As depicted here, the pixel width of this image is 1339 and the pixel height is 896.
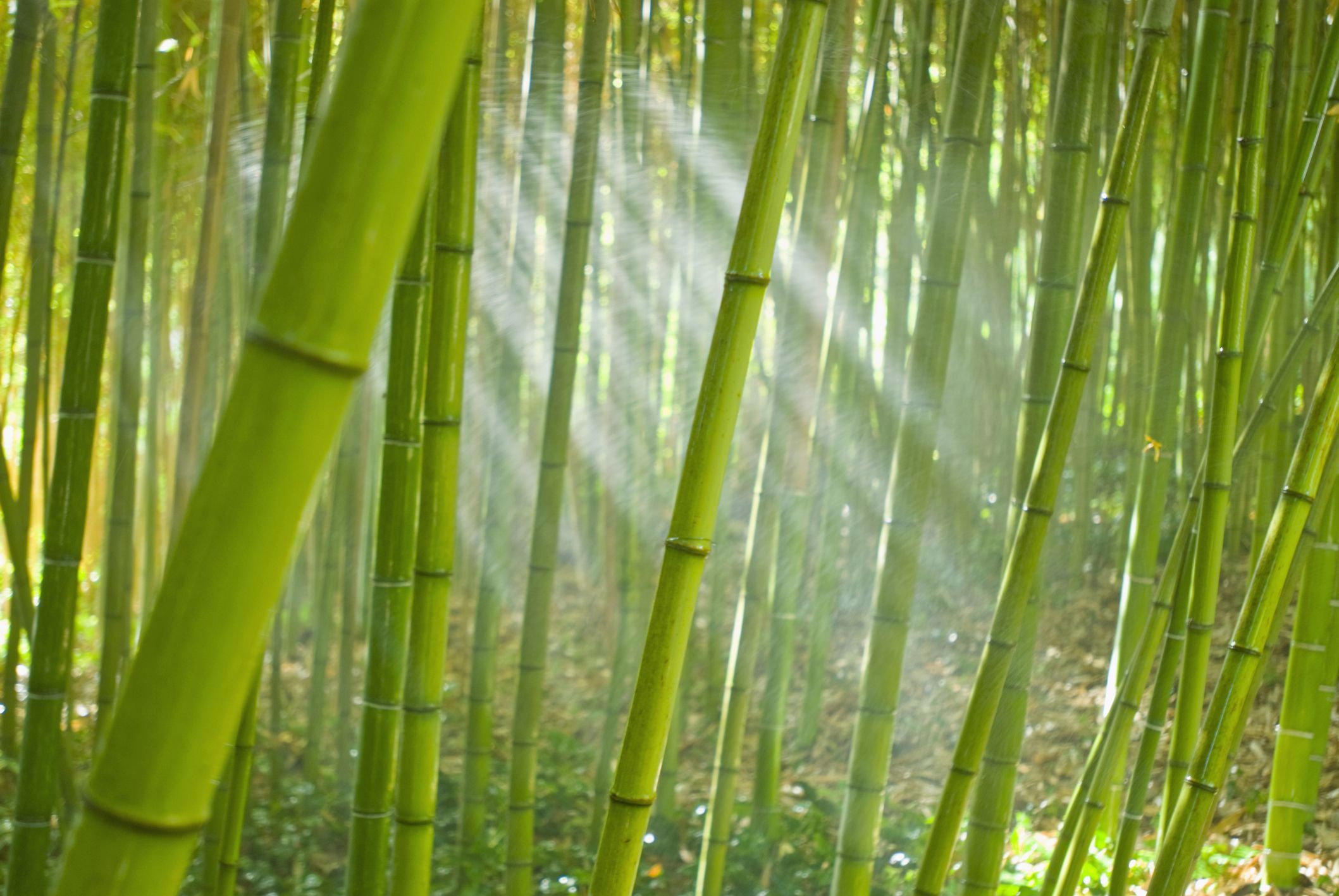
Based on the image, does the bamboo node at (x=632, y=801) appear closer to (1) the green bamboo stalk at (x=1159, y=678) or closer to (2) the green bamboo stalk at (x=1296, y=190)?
(1) the green bamboo stalk at (x=1159, y=678)

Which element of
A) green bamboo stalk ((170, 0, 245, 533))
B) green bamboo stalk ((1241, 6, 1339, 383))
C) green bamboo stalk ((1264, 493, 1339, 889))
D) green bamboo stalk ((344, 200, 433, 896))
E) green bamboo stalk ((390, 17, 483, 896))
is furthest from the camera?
green bamboo stalk ((170, 0, 245, 533))

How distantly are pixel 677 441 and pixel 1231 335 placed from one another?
363 centimetres

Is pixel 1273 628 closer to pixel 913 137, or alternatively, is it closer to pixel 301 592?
pixel 913 137

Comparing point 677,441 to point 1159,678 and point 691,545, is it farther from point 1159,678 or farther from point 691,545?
point 691,545

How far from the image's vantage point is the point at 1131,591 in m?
2.45

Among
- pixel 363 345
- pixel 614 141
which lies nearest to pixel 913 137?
pixel 614 141

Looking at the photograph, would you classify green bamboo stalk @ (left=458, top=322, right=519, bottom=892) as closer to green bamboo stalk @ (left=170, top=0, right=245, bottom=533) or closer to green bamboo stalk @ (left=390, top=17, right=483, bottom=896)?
green bamboo stalk @ (left=170, top=0, right=245, bottom=533)

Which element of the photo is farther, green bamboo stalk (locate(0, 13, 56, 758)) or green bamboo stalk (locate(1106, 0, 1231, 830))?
green bamboo stalk (locate(0, 13, 56, 758))

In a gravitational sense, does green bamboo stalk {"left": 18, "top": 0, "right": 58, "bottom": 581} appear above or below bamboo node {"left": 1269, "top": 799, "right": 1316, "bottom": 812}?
above

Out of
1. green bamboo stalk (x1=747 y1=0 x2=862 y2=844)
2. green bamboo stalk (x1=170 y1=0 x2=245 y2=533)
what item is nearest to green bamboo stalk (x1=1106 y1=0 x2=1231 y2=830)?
green bamboo stalk (x1=747 y1=0 x2=862 y2=844)

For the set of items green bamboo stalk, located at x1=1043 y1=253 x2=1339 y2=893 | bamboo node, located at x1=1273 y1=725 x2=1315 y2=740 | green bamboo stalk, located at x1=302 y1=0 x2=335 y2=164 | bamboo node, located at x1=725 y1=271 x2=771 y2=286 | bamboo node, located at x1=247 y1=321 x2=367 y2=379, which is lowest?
bamboo node, located at x1=1273 y1=725 x2=1315 y2=740

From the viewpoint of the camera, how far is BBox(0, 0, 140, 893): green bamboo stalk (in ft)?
4.57

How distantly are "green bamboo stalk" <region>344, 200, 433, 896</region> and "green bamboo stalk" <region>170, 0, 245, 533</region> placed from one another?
4.20ft

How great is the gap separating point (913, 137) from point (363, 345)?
9.09 ft
